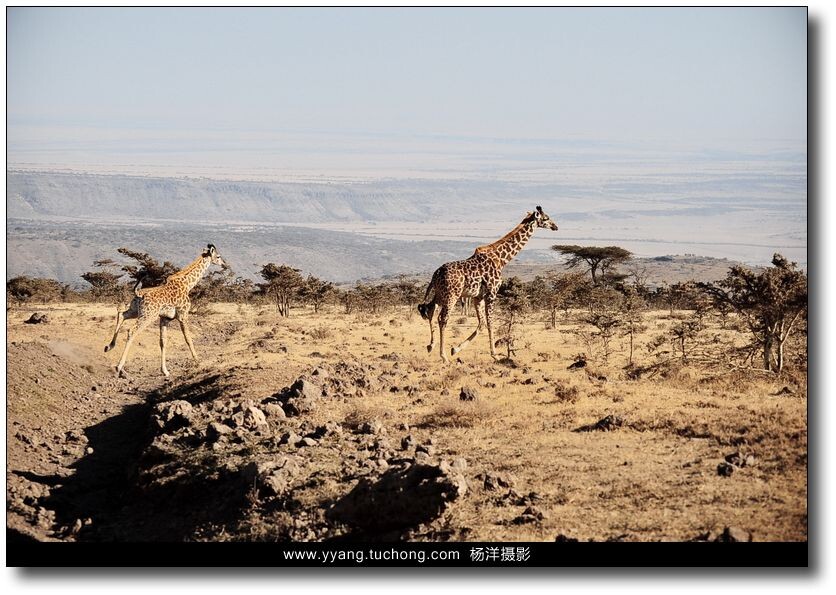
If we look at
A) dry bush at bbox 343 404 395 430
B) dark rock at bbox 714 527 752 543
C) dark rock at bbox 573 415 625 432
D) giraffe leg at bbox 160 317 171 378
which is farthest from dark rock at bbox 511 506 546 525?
giraffe leg at bbox 160 317 171 378

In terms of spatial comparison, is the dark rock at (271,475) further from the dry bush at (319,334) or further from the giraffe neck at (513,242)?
the dry bush at (319,334)

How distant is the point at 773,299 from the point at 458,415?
6.22 meters

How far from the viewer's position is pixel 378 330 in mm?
27000

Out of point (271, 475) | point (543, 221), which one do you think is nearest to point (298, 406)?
point (271, 475)

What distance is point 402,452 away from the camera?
496 inches

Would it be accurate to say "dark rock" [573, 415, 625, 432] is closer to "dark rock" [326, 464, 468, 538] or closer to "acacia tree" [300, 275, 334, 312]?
"dark rock" [326, 464, 468, 538]

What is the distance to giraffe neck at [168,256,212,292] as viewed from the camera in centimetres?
2041

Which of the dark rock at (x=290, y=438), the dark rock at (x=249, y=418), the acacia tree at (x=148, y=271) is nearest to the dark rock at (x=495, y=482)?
the dark rock at (x=290, y=438)

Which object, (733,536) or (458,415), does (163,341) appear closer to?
(458,415)

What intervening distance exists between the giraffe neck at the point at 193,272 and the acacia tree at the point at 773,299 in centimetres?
1020

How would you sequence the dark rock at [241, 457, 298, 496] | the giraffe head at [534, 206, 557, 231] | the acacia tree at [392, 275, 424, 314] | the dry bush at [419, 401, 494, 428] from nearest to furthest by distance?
1. the dark rock at [241, 457, 298, 496]
2. the dry bush at [419, 401, 494, 428]
3. the giraffe head at [534, 206, 557, 231]
4. the acacia tree at [392, 275, 424, 314]

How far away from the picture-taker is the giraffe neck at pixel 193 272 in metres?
20.4

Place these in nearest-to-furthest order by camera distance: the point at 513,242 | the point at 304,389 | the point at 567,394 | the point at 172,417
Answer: the point at 172,417, the point at 304,389, the point at 567,394, the point at 513,242

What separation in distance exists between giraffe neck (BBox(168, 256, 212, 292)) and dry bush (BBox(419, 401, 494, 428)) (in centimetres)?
767
